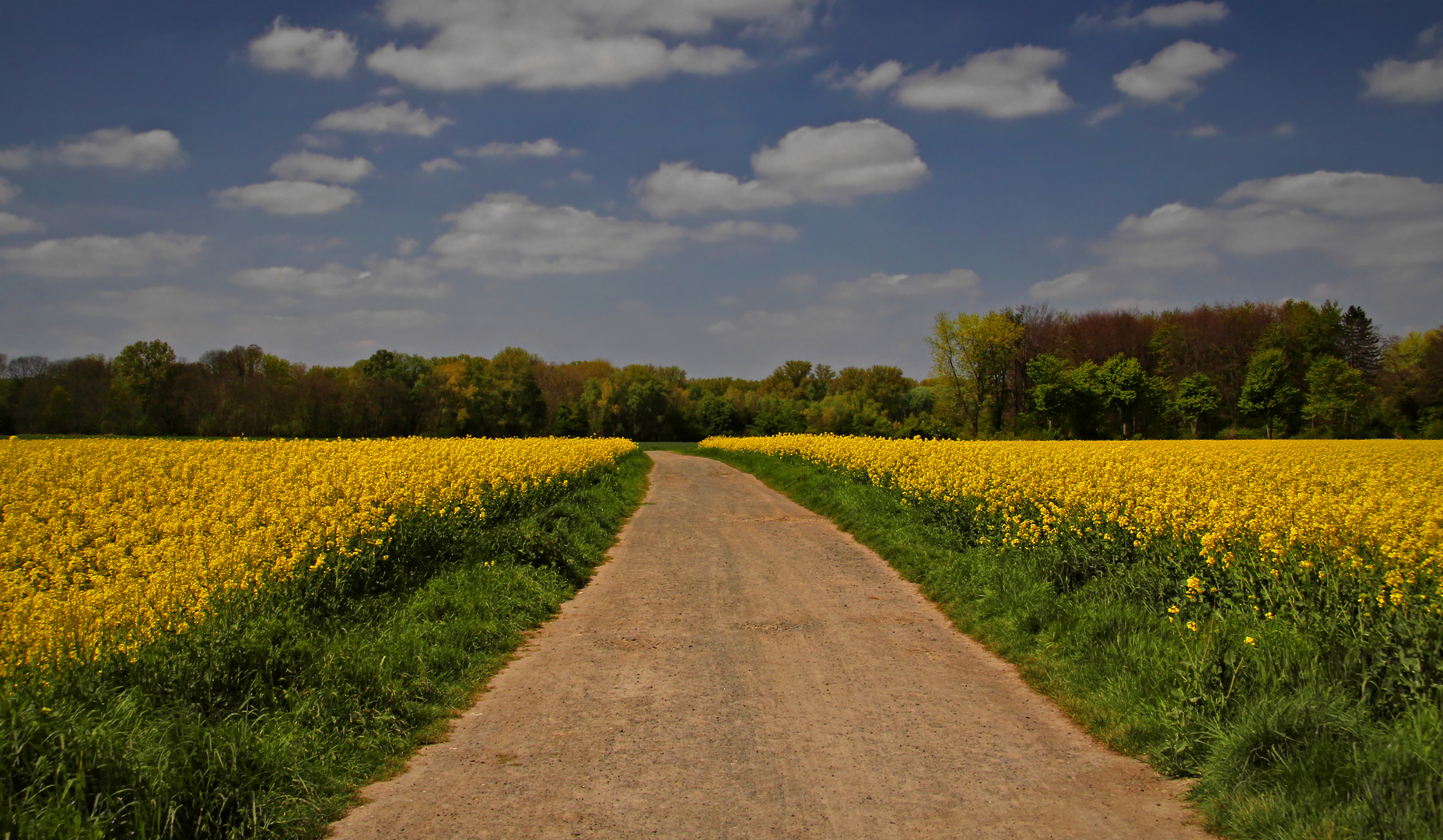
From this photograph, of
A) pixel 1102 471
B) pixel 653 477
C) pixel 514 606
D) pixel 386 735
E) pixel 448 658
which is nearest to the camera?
pixel 386 735

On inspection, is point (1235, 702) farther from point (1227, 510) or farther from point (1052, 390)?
point (1052, 390)

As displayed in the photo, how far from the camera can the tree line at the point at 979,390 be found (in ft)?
161

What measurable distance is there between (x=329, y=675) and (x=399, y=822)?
179 cm

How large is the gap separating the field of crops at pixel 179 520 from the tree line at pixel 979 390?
109ft

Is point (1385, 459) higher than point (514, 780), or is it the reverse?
point (1385, 459)

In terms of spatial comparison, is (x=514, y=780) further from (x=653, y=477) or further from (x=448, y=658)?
(x=653, y=477)

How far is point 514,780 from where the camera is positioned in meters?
4.21

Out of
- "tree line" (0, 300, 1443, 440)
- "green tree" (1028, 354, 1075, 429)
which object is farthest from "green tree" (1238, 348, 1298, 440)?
"green tree" (1028, 354, 1075, 429)

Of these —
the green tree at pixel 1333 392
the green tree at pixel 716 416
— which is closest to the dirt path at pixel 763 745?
the green tree at pixel 1333 392

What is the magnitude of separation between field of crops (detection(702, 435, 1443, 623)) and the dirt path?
1.88 m

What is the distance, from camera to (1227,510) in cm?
670

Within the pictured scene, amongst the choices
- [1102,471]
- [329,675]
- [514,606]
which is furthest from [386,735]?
[1102,471]

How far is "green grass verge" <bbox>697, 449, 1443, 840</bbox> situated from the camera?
3426 mm

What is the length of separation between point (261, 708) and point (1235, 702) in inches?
237
